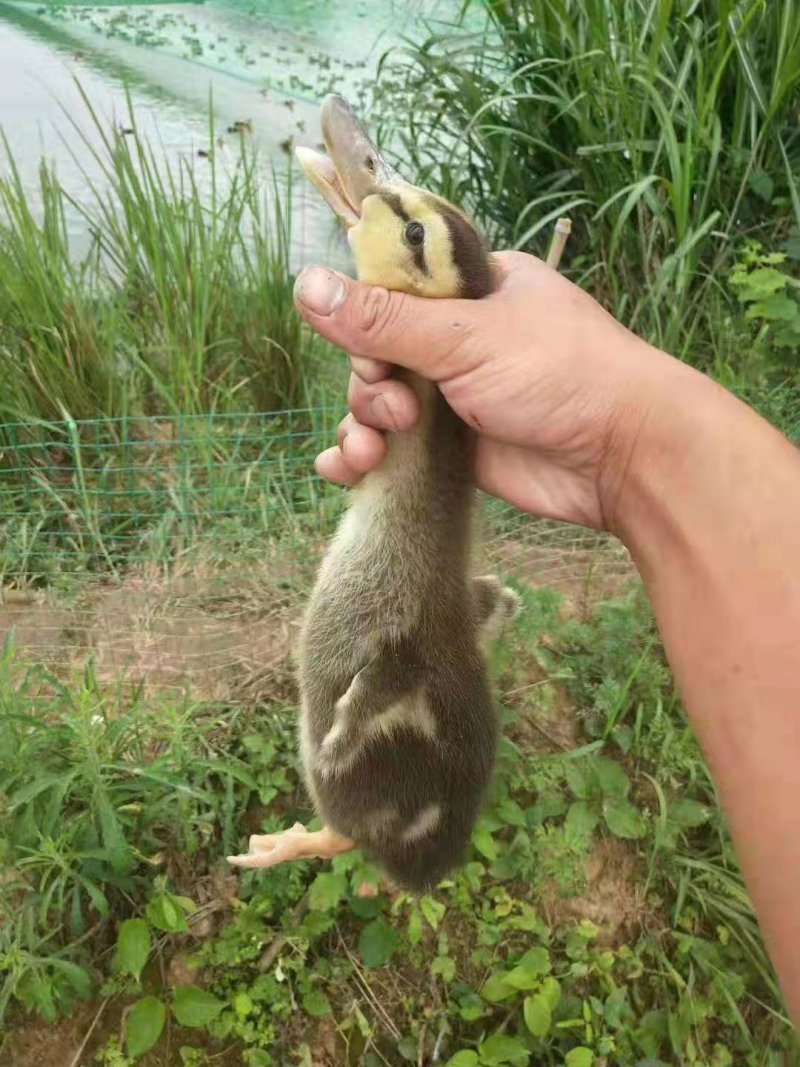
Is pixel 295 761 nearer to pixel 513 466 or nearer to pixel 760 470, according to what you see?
pixel 513 466

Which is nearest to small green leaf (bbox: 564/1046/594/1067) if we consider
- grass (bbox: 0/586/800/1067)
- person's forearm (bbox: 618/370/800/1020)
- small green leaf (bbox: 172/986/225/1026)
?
grass (bbox: 0/586/800/1067)

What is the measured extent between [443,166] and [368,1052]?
9.84ft

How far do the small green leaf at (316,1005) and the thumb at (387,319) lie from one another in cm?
121

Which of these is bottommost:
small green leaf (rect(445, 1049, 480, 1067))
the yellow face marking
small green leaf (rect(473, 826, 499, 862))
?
small green leaf (rect(445, 1049, 480, 1067))

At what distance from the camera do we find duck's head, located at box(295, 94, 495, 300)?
1.23m

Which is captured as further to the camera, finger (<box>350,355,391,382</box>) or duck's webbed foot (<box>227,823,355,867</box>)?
duck's webbed foot (<box>227,823,355,867</box>)

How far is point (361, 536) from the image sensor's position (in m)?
1.50

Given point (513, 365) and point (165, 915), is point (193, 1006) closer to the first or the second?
point (165, 915)

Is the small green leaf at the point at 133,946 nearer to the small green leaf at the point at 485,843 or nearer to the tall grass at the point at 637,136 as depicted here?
the small green leaf at the point at 485,843

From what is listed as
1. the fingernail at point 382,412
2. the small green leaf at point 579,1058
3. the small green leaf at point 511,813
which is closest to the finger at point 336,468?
the fingernail at point 382,412

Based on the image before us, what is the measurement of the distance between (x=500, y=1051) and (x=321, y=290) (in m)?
1.37

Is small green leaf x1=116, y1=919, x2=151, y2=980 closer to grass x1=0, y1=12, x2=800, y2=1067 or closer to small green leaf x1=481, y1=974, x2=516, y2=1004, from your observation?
grass x1=0, y1=12, x2=800, y2=1067

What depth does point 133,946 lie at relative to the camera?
1.48 m

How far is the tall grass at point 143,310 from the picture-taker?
8.34 feet
